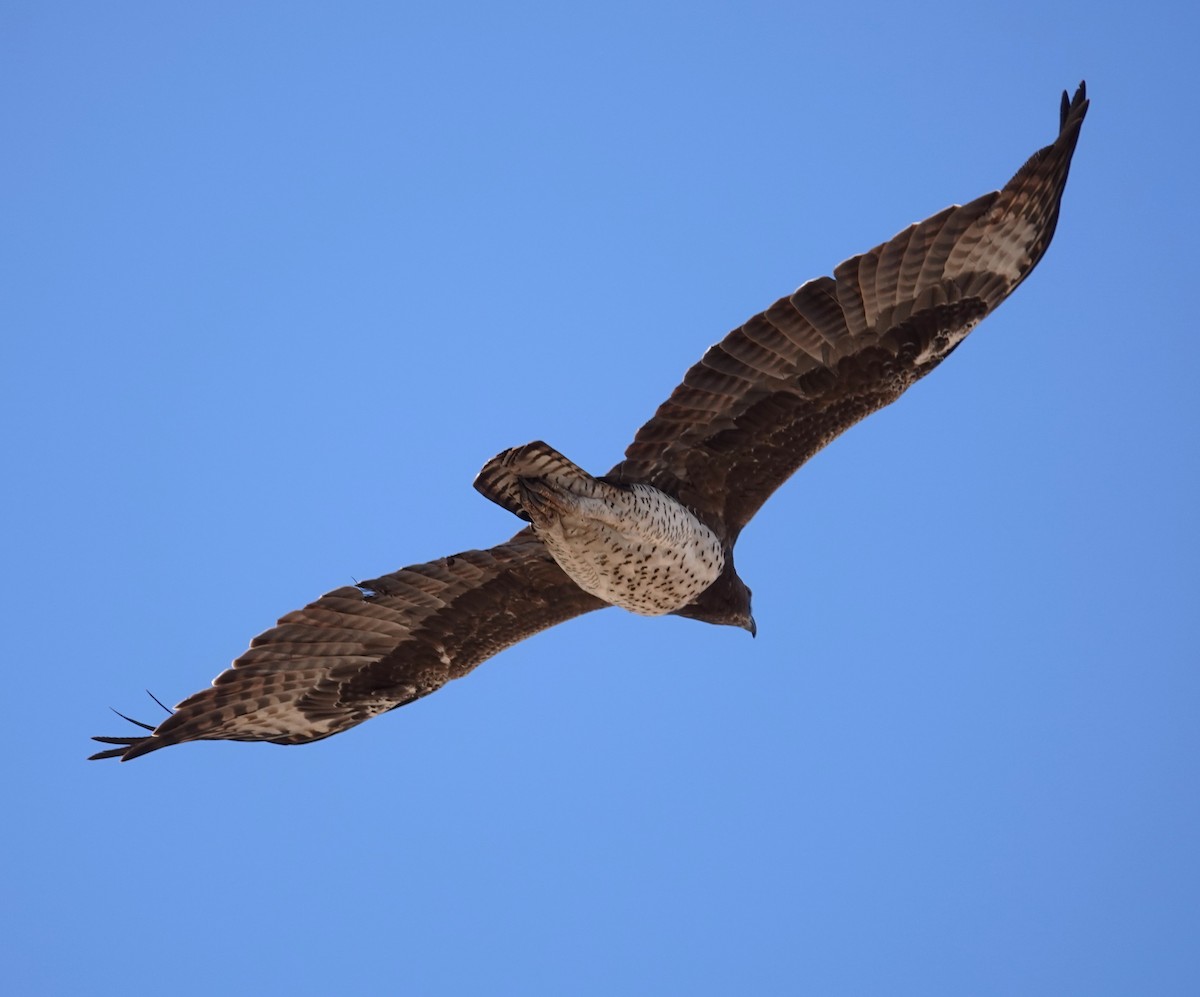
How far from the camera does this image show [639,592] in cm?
923

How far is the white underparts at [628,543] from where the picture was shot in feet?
28.3

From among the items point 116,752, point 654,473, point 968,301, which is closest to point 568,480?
point 654,473

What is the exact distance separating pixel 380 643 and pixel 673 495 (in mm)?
1995

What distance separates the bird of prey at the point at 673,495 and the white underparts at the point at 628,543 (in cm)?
1

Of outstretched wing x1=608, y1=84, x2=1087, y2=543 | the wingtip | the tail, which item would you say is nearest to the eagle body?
the tail

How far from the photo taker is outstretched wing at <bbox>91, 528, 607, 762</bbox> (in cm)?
952

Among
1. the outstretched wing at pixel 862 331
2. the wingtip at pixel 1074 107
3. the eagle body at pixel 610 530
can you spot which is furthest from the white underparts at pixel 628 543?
the wingtip at pixel 1074 107

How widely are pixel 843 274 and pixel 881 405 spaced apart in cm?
77

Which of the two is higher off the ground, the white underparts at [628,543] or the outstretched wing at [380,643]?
the outstretched wing at [380,643]

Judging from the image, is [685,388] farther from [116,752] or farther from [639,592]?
[116,752]

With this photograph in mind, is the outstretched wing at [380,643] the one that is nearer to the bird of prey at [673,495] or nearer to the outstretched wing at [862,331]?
the bird of prey at [673,495]

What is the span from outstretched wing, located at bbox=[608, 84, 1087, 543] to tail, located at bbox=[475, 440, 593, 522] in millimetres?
660

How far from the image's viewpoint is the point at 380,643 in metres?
9.77

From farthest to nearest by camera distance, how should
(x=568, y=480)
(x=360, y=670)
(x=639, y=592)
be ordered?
(x=360, y=670)
(x=639, y=592)
(x=568, y=480)
